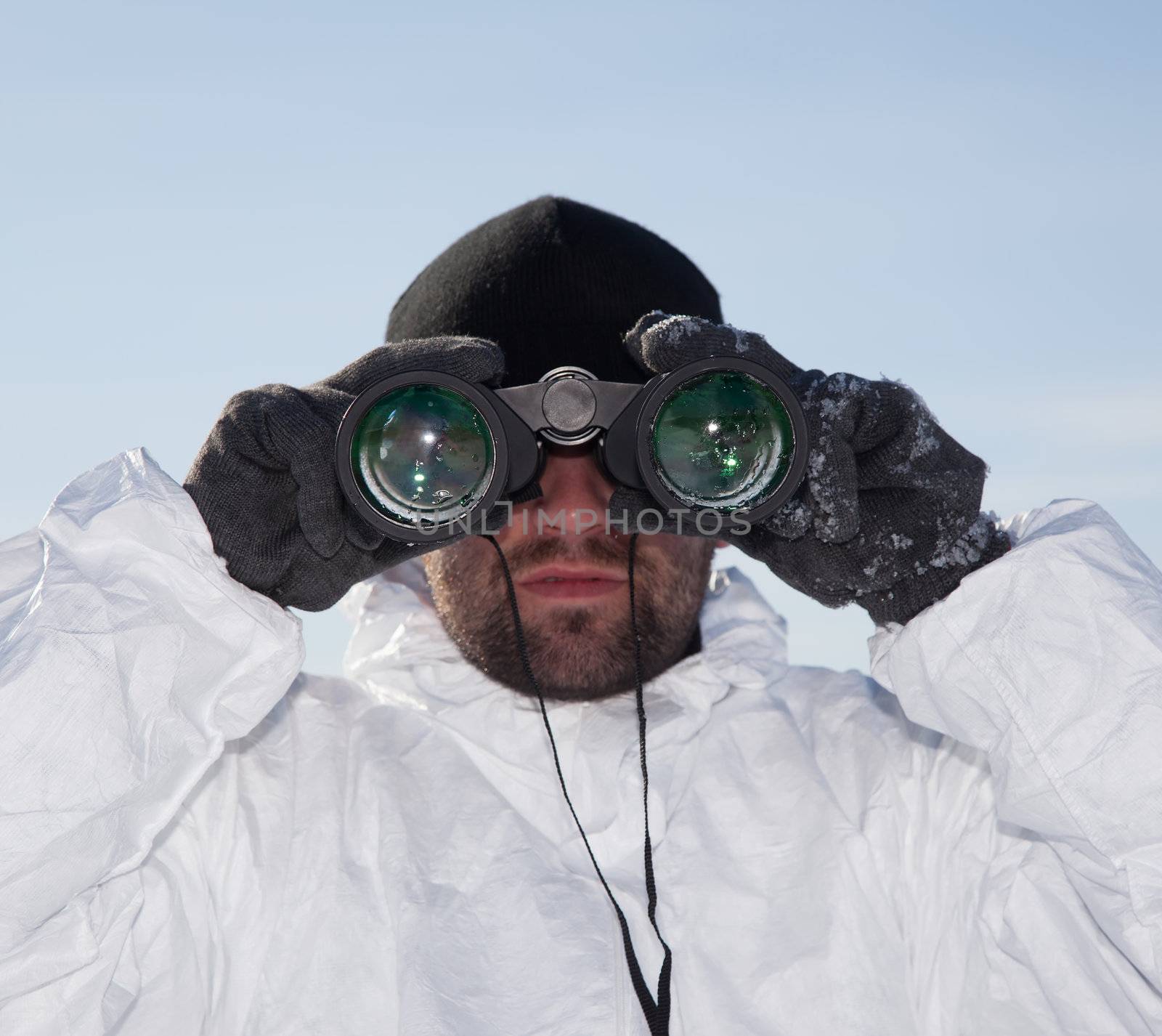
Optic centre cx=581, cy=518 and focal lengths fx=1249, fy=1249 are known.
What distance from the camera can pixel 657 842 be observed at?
1.78 m

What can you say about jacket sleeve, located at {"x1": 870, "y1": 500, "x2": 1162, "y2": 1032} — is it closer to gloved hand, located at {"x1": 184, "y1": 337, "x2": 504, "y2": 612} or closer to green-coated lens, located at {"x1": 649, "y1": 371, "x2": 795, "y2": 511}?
green-coated lens, located at {"x1": 649, "y1": 371, "x2": 795, "y2": 511}

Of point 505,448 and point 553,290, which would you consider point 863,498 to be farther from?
point 553,290

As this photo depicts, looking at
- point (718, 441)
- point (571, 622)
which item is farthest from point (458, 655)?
point (718, 441)

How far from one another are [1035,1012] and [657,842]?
53 centimetres

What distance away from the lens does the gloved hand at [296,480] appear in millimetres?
1486

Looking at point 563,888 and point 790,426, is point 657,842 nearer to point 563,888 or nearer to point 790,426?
point 563,888

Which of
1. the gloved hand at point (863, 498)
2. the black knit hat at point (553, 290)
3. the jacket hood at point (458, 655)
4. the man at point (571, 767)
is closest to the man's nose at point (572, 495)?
the man at point (571, 767)

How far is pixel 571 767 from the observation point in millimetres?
1860

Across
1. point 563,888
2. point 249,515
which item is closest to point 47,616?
point 249,515

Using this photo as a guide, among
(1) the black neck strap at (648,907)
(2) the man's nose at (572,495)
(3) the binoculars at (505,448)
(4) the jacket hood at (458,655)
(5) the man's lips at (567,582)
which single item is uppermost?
(3) the binoculars at (505,448)

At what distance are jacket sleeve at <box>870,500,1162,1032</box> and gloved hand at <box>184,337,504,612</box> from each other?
26.5 inches

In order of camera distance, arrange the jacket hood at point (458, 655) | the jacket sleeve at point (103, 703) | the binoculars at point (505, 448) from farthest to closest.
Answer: the jacket hood at point (458, 655), the binoculars at point (505, 448), the jacket sleeve at point (103, 703)

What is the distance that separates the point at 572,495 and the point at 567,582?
0.46 feet

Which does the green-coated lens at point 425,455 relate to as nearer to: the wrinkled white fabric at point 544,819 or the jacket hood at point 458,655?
the wrinkled white fabric at point 544,819
